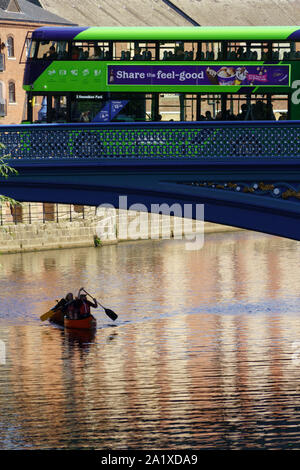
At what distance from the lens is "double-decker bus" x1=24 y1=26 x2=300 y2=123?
35.7 meters

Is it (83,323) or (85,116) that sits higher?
(85,116)

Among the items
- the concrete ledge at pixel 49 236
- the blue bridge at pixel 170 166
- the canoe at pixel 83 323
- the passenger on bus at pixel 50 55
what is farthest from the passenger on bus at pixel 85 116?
the concrete ledge at pixel 49 236

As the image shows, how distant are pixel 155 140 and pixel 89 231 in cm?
4037

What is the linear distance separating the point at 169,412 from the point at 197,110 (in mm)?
10047

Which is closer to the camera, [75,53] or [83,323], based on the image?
[75,53]

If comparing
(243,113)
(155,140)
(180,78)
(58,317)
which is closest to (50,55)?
(180,78)

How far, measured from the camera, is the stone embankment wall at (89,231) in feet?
223

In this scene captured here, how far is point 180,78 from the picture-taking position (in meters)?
36.2

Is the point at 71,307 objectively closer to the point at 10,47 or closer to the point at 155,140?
the point at 155,140

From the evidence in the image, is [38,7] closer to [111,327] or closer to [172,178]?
[111,327]

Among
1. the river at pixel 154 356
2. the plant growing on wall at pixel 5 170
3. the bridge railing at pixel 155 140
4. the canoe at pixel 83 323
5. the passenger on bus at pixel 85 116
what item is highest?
the passenger on bus at pixel 85 116

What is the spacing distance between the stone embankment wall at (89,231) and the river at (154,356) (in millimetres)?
1305

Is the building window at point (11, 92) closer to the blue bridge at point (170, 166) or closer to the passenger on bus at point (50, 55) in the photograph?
the passenger on bus at point (50, 55)

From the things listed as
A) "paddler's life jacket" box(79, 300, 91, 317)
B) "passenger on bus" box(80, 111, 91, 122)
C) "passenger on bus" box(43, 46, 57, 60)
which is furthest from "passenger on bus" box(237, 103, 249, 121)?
"paddler's life jacket" box(79, 300, 91, 317)
